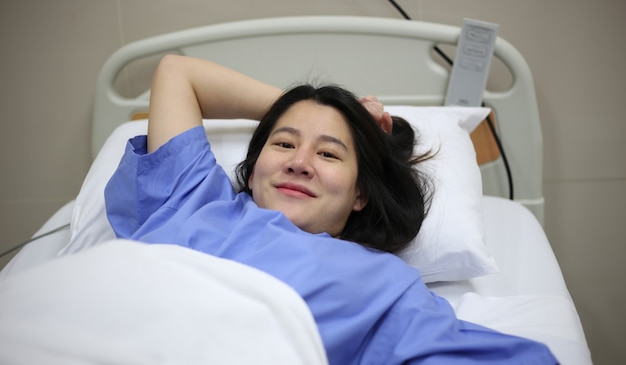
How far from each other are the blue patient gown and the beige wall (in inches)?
26.1

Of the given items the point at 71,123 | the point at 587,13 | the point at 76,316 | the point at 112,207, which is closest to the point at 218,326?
the point at 76,316

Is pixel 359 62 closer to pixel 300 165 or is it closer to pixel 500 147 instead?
pixel 500 147

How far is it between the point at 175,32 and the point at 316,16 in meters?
0.39

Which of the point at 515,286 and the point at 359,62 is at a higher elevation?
the point at 359,62

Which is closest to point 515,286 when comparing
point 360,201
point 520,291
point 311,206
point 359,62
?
point 520,291

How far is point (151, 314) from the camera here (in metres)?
0.79

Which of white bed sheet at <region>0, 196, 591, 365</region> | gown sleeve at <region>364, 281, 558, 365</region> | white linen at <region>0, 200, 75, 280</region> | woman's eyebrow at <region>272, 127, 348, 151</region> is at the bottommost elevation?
white linen at <region>0, 200, 75, 280</region>

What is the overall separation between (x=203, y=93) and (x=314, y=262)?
22.5 inches

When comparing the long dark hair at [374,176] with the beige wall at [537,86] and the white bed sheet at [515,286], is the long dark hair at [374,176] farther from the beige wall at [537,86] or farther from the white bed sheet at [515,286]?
the beige wall at [537,86]

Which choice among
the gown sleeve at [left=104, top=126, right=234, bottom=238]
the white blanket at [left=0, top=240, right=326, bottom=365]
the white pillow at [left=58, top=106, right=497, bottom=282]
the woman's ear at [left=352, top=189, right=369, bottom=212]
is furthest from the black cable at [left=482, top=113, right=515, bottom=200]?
the white blanket at [left=0, top=240, right=326, bottom=365]

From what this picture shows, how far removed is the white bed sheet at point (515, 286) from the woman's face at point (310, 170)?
12.2 inches

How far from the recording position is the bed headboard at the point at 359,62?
5.14 ft

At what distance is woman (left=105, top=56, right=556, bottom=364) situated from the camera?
0.91m

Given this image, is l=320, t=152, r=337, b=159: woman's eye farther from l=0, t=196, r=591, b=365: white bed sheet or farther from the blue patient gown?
l=0, t=196, r=591, b=365: white bed sheet
